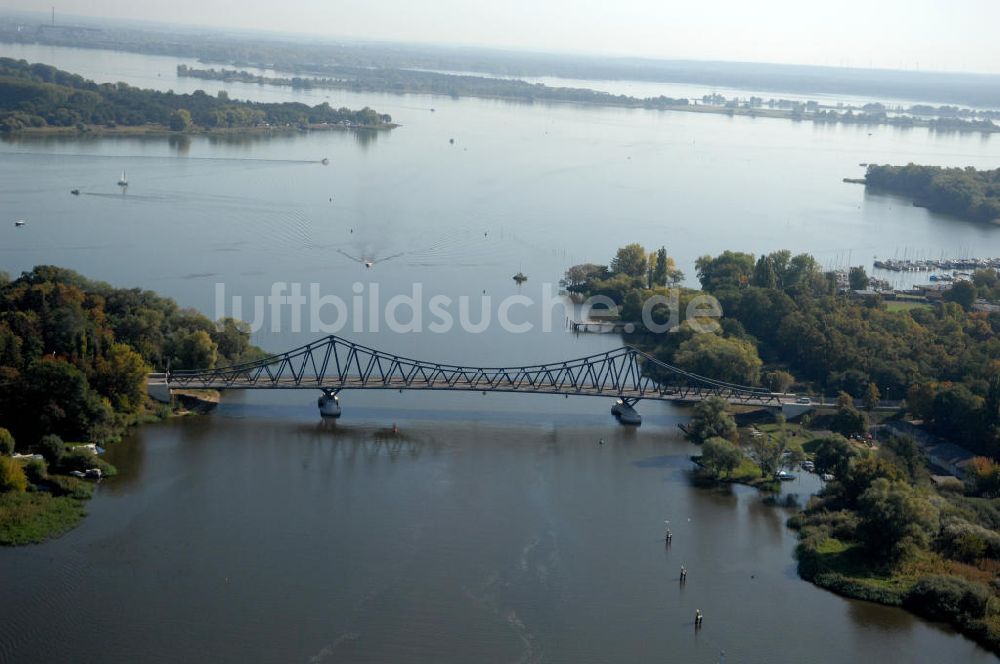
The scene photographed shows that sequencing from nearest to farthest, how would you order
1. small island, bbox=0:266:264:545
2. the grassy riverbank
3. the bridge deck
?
the grassy riverbank, small island, bbox=0:266:264:545, the bridge deck

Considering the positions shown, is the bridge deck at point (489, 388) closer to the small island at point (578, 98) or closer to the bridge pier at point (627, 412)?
the bridge pier at point (627, 412)

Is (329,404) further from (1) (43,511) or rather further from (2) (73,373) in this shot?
(1) (43,511)

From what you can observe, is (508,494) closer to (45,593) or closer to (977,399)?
(45,593)

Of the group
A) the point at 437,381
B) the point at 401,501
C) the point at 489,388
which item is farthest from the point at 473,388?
the point at 401,501

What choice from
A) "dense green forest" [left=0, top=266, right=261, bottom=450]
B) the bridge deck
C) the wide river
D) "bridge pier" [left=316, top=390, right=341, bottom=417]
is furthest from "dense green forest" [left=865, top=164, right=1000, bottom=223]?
"bridge pier" [left=316, top=390, right=341, bottom=417]

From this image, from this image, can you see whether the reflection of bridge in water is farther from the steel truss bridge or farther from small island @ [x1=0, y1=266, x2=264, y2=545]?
small island @ [x1=0, y1=266, x2=264, y2=545]
